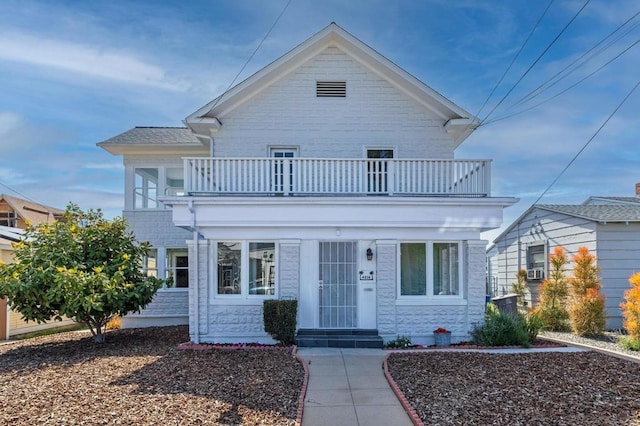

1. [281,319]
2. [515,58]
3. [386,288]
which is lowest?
[281,319]

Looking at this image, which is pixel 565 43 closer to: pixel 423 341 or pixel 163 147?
pixel 423 341

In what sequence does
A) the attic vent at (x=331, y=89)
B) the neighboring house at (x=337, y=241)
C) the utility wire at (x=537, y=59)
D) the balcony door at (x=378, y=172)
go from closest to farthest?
the neighboring house at (x=337, y=241)
the balcony door at (x=378, y=172)
the utility wire at (x=537, y=59)
the attic vent at (x=331, y=89)

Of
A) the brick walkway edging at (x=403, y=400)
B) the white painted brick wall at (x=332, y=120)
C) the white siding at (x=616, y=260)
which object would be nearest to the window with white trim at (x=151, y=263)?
the white painted brick wall at (x=332, y=120)

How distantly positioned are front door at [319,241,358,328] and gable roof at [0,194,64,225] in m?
21.1

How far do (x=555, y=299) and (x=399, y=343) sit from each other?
616 cm

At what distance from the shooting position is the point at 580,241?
43.7 ft

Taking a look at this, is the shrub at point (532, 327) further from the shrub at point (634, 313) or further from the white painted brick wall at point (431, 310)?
the shrub at point (634, 313)

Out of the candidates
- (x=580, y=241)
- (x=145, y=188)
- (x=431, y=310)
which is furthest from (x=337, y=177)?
(x=580, y=241)

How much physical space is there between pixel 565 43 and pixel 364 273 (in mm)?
9671

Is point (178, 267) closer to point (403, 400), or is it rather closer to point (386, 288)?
point (386, 288)

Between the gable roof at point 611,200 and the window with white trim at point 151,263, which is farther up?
the gable roof at point 611,200

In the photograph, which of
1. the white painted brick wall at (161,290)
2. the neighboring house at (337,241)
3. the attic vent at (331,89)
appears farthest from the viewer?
the white painted brick wall at (161,290)

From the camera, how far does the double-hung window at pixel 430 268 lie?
1070 centimetres

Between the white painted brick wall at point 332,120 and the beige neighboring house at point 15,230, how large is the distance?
740 cm
